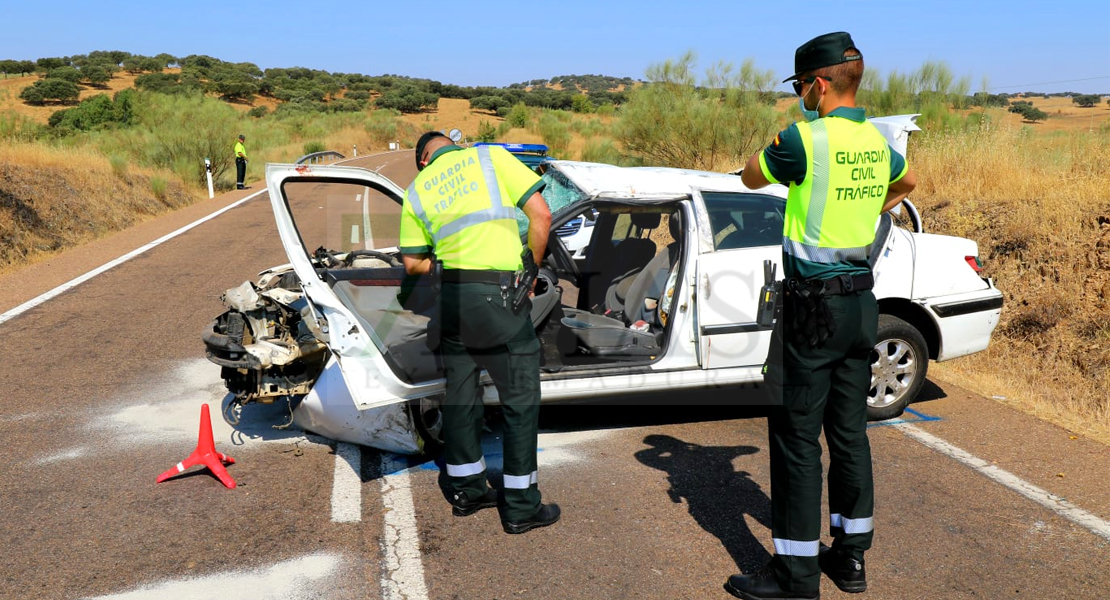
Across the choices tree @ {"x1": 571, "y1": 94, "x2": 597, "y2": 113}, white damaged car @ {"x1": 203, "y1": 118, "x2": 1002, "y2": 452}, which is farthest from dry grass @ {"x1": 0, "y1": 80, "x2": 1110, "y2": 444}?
tree @ {"x1": 571, "y1": 94, "x2": 597, "y2": 113}

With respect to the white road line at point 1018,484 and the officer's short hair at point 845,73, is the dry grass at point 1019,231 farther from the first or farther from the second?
the officer's short hair at point 845,73

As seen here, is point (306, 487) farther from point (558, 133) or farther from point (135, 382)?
point (558, 133)

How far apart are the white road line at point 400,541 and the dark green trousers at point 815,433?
4.75 ft

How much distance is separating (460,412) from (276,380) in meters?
1.19

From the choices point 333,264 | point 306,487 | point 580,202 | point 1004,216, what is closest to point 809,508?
point 580,202

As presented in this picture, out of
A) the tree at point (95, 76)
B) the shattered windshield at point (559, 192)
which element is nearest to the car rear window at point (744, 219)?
the shattered windshield at point (559, 192)

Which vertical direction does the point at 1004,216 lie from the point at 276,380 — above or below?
above

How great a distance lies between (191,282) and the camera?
982cm

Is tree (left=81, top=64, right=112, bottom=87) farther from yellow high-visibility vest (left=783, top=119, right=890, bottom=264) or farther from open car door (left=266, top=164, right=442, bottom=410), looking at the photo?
yellow high-visibility vest (left=783, top=119, right=890, bottom=264)

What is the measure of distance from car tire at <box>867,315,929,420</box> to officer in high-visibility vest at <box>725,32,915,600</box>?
202cm

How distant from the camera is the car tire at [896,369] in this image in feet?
16.9

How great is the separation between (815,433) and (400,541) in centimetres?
186

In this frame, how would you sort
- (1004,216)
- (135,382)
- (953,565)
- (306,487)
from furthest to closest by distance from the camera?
(1004,216)
(135,382)
(306,487)
(953,565)

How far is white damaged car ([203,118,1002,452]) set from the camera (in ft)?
14.1
